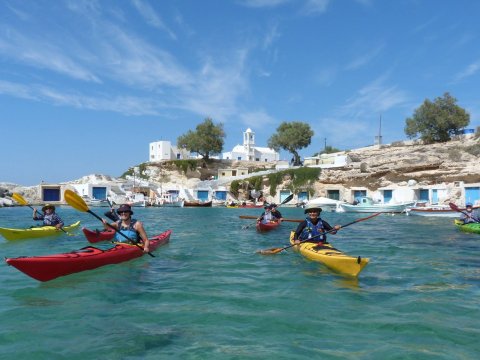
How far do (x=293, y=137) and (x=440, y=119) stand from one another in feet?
78.9

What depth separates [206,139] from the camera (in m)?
71.8

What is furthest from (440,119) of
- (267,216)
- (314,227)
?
(314,227)

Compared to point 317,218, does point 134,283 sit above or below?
below

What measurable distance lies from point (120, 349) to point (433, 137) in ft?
205

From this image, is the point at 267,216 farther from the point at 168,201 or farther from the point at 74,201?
the point at 168,201

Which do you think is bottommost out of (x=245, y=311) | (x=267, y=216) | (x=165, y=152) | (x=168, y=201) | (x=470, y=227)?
(x=245, y=311)

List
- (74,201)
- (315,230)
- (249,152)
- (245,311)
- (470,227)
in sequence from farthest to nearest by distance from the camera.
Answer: (249,152)
(470,227)
(315,230)
(74,201)
(245,311)

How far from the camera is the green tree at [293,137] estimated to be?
7106cm

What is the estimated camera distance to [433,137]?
58.8 meters

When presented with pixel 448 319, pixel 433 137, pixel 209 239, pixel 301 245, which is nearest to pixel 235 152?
pixel 433 137

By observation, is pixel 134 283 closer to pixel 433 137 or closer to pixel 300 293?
pixel 300 293

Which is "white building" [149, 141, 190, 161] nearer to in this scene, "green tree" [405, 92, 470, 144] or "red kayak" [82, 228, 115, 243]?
"green tree" [405, 92, 470, 144]

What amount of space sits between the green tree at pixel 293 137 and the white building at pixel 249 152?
12478 millimetres

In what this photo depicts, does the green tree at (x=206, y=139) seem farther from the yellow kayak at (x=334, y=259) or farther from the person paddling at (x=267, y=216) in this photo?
the yellow kayak at (x=334, y=259)
